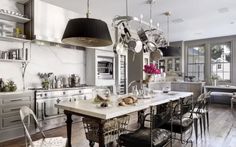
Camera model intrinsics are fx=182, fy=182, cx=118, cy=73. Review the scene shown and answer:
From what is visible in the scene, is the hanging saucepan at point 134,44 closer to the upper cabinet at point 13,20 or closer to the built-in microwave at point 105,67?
the built-in microwave at point 105,67

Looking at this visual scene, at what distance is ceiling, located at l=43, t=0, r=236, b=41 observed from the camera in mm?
4020

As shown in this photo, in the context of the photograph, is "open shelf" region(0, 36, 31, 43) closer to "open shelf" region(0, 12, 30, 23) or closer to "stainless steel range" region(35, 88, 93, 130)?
"open shelf" region(0, 12, 30, 23)

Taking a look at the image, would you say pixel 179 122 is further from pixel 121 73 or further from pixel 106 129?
pixel 121 73

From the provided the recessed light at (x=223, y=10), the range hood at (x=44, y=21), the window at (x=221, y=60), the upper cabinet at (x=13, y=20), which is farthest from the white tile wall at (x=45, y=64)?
the window at (x=221, y=60)

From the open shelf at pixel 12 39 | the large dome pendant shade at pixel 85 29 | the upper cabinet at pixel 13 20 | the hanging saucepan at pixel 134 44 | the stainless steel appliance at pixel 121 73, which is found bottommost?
the stainless steel appliance at pixel 121 73

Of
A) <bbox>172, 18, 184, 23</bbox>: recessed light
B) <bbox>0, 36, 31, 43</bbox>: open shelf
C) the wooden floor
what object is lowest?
the wooden floor

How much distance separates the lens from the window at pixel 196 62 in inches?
323

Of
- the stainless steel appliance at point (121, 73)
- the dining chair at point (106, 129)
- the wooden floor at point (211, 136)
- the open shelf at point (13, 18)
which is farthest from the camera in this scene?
the stainless steel appliance at point (121, 73)

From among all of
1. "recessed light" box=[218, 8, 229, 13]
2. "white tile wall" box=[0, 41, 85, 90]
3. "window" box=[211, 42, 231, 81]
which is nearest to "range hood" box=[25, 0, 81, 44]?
"white tile wall" box=[0, 41, 85, 90]

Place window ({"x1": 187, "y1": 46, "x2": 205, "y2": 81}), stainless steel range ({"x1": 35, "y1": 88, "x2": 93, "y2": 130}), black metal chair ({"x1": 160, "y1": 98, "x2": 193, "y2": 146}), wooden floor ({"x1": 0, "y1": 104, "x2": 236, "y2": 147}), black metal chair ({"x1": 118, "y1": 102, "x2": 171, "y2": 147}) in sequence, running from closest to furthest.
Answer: black metal chair ({"x1": 118, "y1": 102, "x2": 171, "y2": 147}), black metal chair ({"x1": 160, "y1": 98, "x2": 193, "y2": 146}), wooden floor ({"x1": 0, "y1": 104, "x2": 236, "y2": 147}), stainless steel range ({"x1": 35, "y1": 88, "x2": 93, "y2": 130}), window ({"x1": 187, "y1": 46, "x2": 205, "y2": 81})

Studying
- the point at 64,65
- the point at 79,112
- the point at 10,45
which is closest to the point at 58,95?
the point at 64,65

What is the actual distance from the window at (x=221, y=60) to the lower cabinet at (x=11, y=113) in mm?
7384

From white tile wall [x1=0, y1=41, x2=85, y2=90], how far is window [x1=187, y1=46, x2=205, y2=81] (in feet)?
17.8

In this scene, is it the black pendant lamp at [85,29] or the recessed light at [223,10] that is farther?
the recessed light at [223,10]
